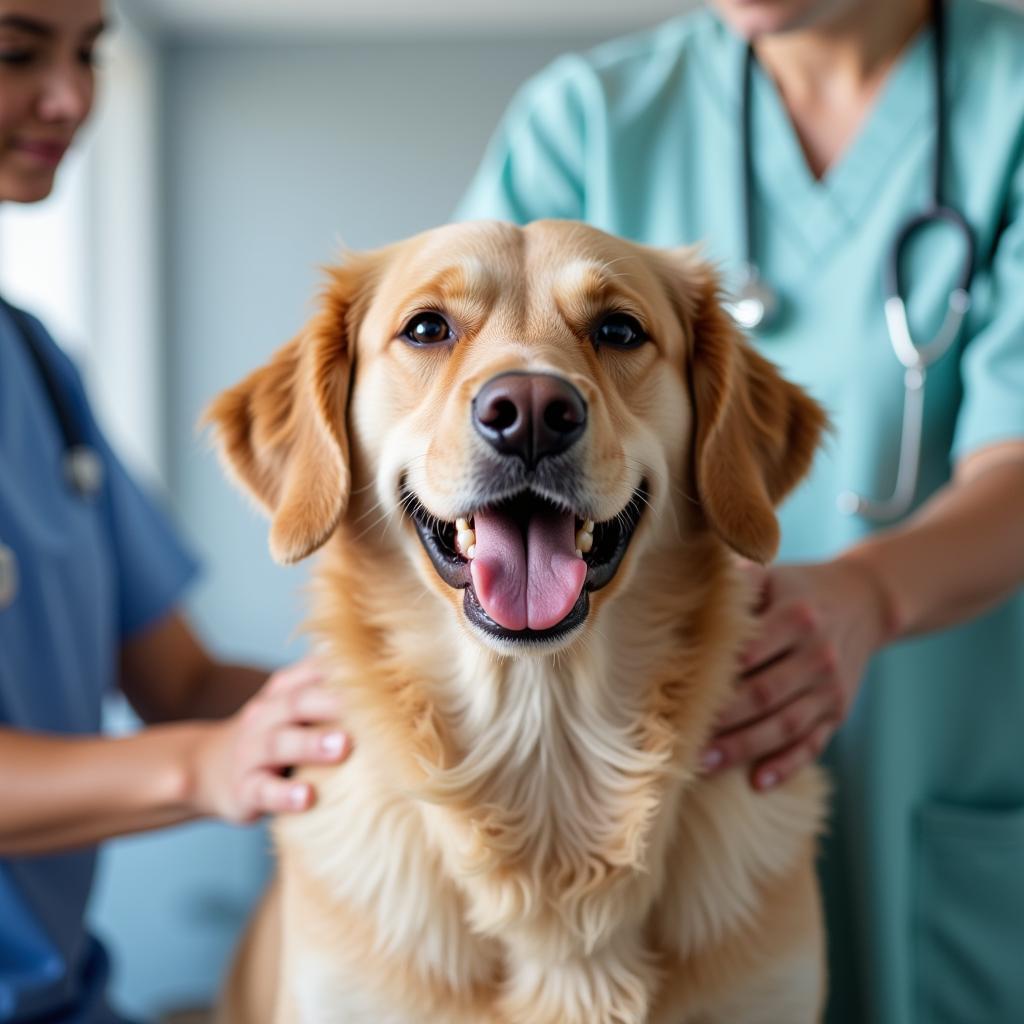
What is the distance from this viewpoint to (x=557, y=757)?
114 centimetres

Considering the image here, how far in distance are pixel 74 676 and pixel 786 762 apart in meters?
0.90

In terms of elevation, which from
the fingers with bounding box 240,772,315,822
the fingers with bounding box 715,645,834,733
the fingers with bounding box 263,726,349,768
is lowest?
the fingers with bounding box 240,772,315,822

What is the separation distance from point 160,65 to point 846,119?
351cm

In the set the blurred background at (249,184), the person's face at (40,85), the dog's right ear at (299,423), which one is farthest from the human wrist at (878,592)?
the blurred background at (249,184)

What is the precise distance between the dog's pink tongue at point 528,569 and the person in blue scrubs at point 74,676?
258 mm

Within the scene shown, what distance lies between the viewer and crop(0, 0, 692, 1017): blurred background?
422cm

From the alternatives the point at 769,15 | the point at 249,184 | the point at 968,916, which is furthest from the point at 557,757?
the point at 249,184

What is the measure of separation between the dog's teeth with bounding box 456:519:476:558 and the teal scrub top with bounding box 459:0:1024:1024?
507 mm

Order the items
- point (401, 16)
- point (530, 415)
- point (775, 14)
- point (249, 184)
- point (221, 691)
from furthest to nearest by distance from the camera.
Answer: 1. point (249, 184)
2. point (401, 16)
3. point (221, 691)
4. point (775, 14)
5. point (530, 415)

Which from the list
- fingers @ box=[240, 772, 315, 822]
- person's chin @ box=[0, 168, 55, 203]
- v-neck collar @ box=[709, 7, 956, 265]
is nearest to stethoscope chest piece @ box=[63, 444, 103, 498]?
person's chin @ box=[0, 168, 55, 203]

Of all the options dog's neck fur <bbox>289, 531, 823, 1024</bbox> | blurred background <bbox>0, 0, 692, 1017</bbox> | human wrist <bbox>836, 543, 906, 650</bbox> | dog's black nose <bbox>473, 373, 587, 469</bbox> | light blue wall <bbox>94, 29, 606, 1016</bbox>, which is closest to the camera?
dog's black nose <bbox>473, 373, 587, 469</bbox>

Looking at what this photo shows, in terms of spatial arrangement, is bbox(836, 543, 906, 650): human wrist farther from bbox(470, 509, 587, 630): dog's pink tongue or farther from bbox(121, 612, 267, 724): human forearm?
bbox(121, 612, 267, 724): human forearm

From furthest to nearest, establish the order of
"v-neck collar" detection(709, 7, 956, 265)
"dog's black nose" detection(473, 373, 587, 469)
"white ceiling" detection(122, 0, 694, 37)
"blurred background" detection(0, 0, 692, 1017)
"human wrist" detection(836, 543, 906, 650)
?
"blurred background" detection(0, 0, 692, 1017) → "white ceiling" detection(122, 0, 694, 37) → "v-neck collar" detection(709, 7, 956, 265) → "human wrist" detection(836, 543, 906, 650) → "dog's black nose" detection(473, 373, 587, 469)

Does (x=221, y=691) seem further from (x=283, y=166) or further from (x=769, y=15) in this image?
(x=283, y=166)
